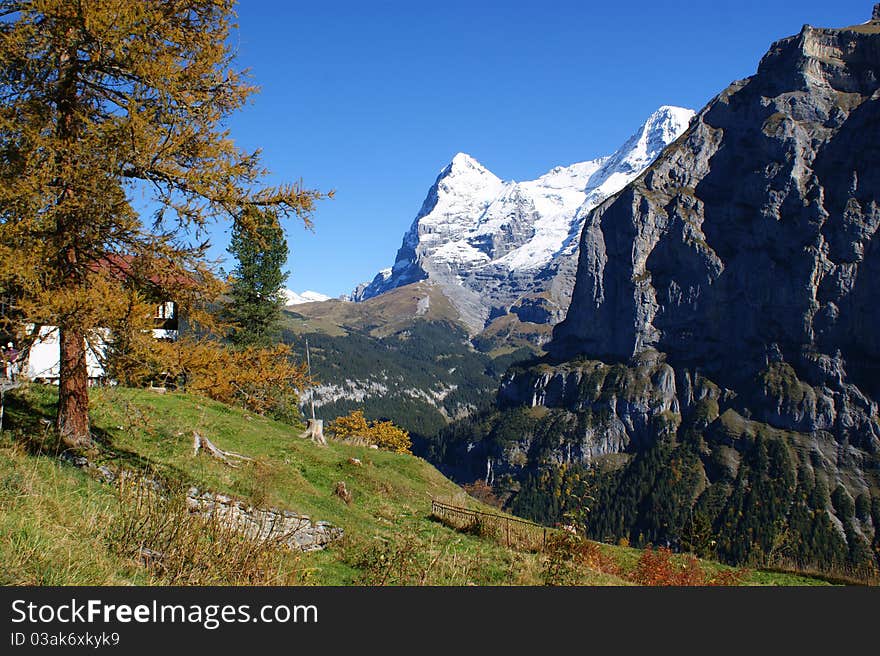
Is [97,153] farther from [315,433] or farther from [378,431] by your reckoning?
[378,431]

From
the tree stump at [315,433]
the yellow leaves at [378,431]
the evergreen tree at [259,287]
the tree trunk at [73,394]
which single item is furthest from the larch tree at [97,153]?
the yellow leaves at [378,431]

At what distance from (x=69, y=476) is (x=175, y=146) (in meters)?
7.30

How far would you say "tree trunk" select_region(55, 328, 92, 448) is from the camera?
Result: 13297 millimetres

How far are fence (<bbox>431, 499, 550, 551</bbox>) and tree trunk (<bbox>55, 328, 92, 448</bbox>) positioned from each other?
11638mm

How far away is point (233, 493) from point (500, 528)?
8.73 meters

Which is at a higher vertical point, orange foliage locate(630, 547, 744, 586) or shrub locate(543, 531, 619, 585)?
shrub locate(543, 531, 619, 585)

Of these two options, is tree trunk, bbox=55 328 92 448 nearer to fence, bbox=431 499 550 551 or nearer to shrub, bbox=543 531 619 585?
shrub, bbox=543 531 619 585

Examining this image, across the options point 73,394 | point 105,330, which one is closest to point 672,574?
point 105,330

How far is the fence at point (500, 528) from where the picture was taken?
59.4 feet

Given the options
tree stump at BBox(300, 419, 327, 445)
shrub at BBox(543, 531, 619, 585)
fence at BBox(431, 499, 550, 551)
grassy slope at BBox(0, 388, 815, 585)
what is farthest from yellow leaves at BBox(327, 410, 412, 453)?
shrub at BBox(543, 531, 619, 585)

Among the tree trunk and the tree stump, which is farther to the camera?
the tree stump

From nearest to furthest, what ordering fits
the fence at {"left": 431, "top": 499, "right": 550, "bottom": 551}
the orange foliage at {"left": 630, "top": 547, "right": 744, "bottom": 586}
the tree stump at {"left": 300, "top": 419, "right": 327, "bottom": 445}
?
the orange foliage at {"left": 630, "top": 547, "right": 744, "bottom": 586}, the fence at {"left": 431, "top": 499, "right": 550, "bottom": 551}, the tree stump at {"left": 300, "top": 419, "right": 327, "bottom": 445}
